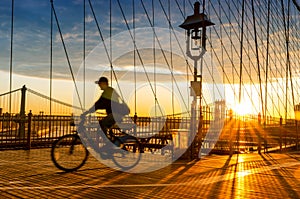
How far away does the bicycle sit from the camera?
19.0 ft

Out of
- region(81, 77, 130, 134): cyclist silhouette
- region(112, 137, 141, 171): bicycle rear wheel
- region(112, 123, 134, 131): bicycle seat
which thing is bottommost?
region(112, 137, 141, 171): bicycle rear wheel

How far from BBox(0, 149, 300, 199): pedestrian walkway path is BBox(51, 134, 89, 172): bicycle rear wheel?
142 millimetres

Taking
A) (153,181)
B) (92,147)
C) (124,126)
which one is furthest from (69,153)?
(153,181)

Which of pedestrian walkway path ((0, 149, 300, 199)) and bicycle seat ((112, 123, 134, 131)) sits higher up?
bicycle seat ((112, 123, 134, 131))

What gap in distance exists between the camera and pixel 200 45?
11.6 meters

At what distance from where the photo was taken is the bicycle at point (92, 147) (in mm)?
5789

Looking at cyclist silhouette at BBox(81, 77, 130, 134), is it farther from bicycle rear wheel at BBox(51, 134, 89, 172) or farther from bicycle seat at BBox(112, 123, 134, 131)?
bicycle rear wheel at BBox(51, 134, 89, 172)

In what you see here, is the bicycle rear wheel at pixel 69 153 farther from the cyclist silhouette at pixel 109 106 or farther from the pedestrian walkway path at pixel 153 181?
the cyclist silhouette at pixel 109 106

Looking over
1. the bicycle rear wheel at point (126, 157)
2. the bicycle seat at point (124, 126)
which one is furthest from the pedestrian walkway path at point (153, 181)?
the bicycle seat at point (124, 126)

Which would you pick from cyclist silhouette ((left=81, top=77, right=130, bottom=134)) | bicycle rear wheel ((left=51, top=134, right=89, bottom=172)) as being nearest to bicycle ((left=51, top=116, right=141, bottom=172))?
bicycle rear wheel ((left=51, top=134, right=89, bottom=172))

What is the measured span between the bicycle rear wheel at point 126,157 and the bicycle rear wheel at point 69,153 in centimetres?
58

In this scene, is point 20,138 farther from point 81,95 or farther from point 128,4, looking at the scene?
point 128,4

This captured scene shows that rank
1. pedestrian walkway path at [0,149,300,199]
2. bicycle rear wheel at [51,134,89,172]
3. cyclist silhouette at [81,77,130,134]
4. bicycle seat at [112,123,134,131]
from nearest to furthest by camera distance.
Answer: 1. pedestrian walkway path at [0,149,300,199]
2. bicycle rear wheel at [51,134,89,172]
3. cyclist silhouette at [81,77,130,134]
4. bicycle seat at [112,123,134,131]

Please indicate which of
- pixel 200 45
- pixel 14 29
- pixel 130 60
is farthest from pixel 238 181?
pixel 130 60
